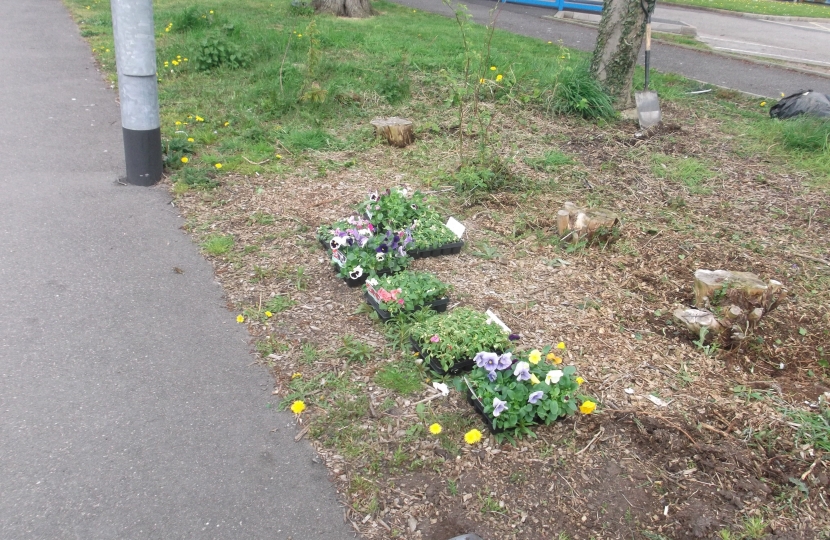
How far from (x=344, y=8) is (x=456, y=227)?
9.22 meters

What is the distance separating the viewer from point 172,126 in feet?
21.6

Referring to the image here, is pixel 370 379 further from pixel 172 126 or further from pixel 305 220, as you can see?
pixel 172 126

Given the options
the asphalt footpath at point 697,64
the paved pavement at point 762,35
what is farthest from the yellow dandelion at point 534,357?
the paved pavement at point 762,35

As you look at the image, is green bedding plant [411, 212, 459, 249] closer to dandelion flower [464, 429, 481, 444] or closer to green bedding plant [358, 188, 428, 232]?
green bedding plant [358, 188, 428, 232]

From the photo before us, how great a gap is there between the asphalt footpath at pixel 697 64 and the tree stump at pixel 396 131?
5446mm

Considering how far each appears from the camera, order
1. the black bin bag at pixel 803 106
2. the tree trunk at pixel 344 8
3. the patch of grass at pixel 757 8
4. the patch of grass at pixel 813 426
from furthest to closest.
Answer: the patch of grass at pixel 757 8
the tree trunk at pixel 344 8
the black bin bag at pixel 803 106
the patch of grass at pixel 813 426

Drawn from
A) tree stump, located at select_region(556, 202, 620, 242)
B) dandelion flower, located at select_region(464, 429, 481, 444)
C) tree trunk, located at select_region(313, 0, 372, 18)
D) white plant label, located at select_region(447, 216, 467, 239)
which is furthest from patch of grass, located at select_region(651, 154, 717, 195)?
tree trunk, located at select_region(313, 0, 372, 18)

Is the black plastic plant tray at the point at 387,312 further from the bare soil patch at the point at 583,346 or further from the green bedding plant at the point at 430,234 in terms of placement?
the green bedding plant at the point at 430,234

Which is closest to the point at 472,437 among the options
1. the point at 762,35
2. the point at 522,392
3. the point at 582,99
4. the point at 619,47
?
the point at 522,392

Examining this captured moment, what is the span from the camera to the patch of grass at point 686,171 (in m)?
5.73

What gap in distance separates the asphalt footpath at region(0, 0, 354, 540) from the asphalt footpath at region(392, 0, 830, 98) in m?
8.33

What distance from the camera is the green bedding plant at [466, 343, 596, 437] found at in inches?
115

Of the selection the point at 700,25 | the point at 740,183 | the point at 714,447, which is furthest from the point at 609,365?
the point at 700,25

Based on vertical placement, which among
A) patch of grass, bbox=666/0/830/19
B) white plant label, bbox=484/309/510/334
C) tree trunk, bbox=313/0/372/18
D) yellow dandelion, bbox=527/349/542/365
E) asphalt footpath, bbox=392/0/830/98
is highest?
patch of grass, bbox=666/0/830/19
